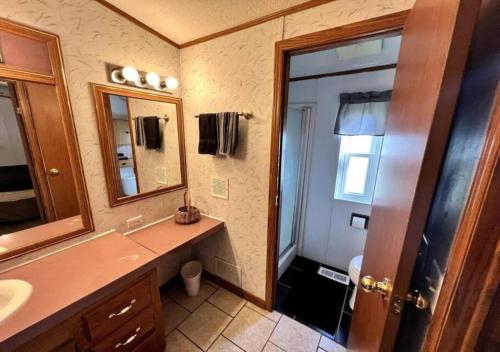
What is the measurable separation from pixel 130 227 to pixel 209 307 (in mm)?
972

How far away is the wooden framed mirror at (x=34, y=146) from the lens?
1011 mm

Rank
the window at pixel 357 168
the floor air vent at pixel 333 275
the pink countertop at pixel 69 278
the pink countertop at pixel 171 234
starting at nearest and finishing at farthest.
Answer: the pink countertop at pixel 69 278, the pink countertop at pixel 171 234, the window at pixel 357 168, the floor air vent at pixel 333 275

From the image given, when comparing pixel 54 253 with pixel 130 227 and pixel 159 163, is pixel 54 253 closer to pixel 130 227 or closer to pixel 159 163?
pixel 130 227

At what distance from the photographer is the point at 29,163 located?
3.58ft

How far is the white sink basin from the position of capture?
2.90ft

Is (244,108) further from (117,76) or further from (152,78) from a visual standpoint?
(117,76)

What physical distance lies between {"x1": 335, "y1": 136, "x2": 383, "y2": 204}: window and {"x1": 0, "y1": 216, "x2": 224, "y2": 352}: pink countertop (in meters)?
1.63

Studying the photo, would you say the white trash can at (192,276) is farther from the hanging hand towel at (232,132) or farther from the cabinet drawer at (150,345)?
the hanging hand towel at (232,132)

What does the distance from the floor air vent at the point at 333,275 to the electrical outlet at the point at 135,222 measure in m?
1.91

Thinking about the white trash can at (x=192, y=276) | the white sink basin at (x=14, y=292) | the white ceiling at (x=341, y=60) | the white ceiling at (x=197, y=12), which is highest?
the white ceiling at (x=197, y=12)

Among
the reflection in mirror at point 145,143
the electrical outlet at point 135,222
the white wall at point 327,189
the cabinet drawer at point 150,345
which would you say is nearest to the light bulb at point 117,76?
the reflection in mirror at point 145,143

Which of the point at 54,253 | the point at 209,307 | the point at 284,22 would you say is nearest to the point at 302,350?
the point at 209,307

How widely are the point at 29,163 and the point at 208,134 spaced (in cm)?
104

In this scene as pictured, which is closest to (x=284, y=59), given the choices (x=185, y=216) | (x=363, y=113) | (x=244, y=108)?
(x=244, y=108)
